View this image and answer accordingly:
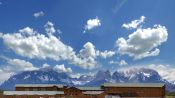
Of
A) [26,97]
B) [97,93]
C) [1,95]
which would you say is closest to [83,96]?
[97,93]

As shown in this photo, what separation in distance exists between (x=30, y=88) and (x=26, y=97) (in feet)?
77.4

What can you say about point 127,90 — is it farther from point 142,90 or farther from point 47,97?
point 47,97

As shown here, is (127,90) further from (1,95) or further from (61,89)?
(1,95)

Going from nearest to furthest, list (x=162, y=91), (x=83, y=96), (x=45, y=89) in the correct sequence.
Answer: (x=83, y=96), (x=162, y=91), (x=45, y=89)

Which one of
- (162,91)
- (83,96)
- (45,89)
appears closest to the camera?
(83,96)

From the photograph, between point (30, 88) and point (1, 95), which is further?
point (30, 88)

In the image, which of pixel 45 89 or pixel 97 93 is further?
pixel 45 89

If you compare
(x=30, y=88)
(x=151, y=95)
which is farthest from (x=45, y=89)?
(x=151, y=95)

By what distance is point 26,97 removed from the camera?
136 m

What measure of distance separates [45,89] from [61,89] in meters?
6.90

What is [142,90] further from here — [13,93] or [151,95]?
[13,93]

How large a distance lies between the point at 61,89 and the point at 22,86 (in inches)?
685

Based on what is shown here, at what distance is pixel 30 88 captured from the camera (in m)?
160

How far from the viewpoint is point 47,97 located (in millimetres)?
133375
